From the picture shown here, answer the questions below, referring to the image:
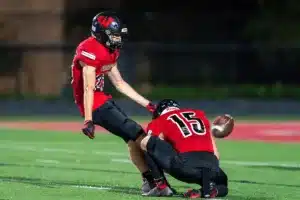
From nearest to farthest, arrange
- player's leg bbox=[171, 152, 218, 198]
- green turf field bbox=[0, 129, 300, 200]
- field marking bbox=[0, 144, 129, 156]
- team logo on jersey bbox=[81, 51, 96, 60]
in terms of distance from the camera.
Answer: player's leg bbox=[171, 152, 218, 198], team logo on jersey bbox=[81, 51, 96, 60], green turf field bbox=[0, 129, 300, 200], field marking bbox=[0, 144, 129, 156]

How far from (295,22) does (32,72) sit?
970 centimetres

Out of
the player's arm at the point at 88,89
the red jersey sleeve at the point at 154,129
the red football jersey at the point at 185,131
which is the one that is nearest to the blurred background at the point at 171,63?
the player's arm at the point at 88,89

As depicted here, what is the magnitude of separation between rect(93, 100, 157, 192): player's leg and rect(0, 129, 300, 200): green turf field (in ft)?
1.02

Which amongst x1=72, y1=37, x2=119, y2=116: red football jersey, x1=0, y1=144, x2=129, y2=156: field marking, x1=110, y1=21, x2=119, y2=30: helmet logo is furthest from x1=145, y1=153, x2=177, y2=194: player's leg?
x1=0, y1=144, x2=129, y2=156: field marking

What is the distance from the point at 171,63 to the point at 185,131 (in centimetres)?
1867

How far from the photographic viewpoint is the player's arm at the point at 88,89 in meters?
9.26

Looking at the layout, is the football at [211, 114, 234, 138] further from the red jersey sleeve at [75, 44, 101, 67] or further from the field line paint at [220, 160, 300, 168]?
the field line paint at [220, 160, 300, 168]

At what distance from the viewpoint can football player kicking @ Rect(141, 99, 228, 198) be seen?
8977 millimetres

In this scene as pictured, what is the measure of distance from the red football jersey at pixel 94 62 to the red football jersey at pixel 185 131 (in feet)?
2.38

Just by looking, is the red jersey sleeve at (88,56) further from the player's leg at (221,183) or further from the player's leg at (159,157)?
the player's leg at (221,183)

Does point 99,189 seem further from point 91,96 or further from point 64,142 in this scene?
point 64,142

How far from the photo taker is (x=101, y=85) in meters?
9.66

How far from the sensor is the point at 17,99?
26609 mm

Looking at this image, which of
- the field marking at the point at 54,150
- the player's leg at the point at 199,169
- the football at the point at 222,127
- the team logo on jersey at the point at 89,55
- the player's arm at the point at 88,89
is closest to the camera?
the player's leg at the point at 199,169
